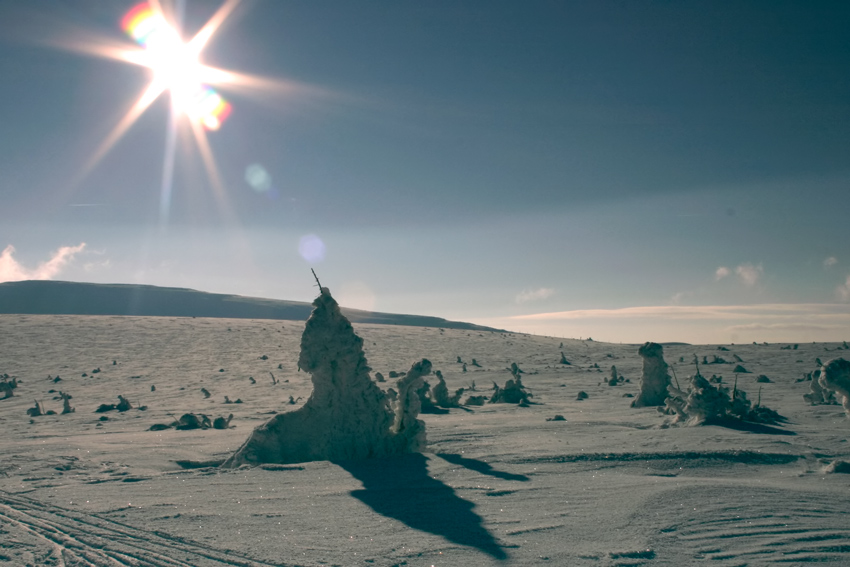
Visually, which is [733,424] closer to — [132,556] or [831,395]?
[831,395]

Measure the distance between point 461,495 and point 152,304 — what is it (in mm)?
64859

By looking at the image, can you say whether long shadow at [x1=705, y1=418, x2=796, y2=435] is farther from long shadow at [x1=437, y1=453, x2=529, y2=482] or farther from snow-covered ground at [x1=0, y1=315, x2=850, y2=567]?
long shadow at [x1=437, y1=453, x2=529, y2=482]

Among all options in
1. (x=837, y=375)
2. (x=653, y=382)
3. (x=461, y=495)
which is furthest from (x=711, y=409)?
(x=461, y=495)

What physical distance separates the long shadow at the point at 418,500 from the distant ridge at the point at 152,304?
1975 inches

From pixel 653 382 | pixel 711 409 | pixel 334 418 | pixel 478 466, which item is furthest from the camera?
pixel 653 382

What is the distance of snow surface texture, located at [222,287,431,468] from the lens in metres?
7.47

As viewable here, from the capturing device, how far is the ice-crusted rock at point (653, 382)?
11789mm

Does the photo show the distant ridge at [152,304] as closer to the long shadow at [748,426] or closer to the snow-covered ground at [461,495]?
the snow-covered ground at [461,495]

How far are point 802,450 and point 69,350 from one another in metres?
25.9

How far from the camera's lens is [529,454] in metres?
7.34

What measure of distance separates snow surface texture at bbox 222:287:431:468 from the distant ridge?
162 feet

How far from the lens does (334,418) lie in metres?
7.61

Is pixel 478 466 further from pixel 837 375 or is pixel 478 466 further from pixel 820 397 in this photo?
pixel 820 397

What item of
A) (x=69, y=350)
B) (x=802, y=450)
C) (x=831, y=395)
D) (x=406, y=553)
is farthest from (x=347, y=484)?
(x=69, y=350)
